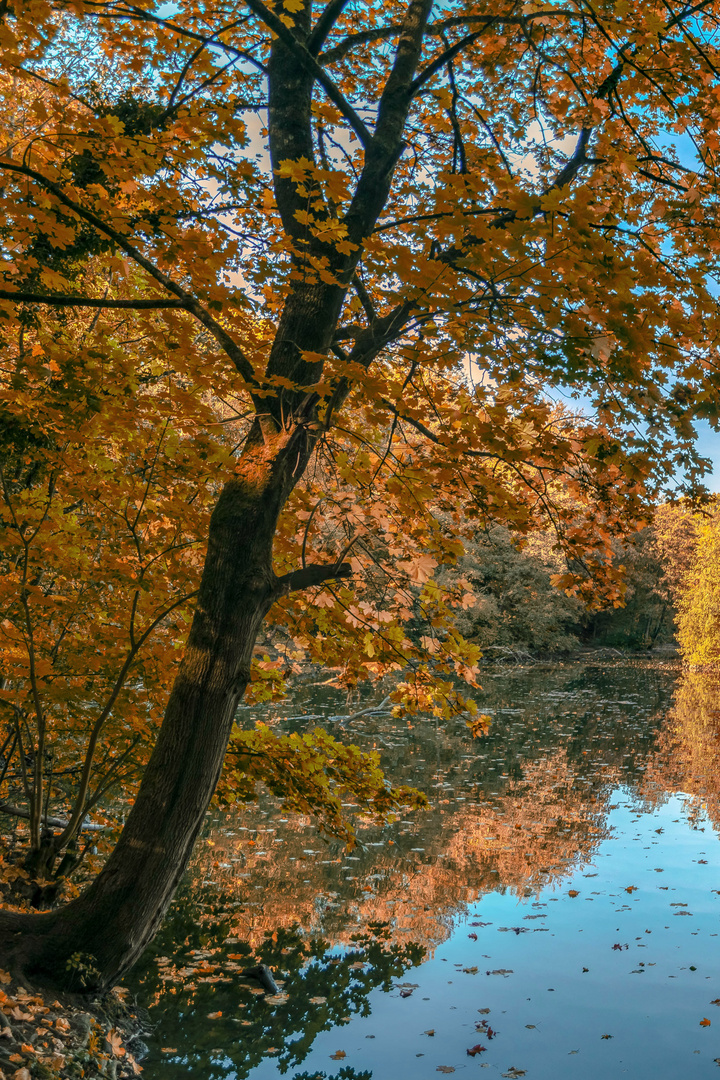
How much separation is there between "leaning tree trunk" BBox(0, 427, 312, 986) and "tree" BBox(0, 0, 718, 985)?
11mm

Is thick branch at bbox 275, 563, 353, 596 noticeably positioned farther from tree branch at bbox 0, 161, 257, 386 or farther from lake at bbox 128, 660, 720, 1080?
lake at bbox 128, 660, 720, 1080

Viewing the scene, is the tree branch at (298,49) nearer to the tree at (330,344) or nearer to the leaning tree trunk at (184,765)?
the tree at (330,344)

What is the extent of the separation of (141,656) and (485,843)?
462 cm

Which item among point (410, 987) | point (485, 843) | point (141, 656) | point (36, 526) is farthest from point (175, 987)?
point (485, 843)

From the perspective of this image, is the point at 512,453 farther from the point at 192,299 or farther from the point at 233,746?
the point at 233,746

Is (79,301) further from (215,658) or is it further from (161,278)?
(215,658)

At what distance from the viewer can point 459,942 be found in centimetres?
533

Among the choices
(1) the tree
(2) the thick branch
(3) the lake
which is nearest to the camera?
(1) the tree

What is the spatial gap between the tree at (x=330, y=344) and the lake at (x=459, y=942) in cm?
148

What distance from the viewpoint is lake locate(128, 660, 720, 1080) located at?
13.2 feet

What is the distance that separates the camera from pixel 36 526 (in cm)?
420

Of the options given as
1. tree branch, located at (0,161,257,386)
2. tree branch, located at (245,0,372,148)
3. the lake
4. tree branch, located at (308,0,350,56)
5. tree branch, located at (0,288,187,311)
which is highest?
tree branch, located at (308,0,350,56)

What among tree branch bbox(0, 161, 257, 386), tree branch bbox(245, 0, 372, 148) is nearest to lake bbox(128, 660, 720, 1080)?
tree branch bbox(0, 161, 257, 386)

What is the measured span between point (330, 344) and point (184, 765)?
2.14m
